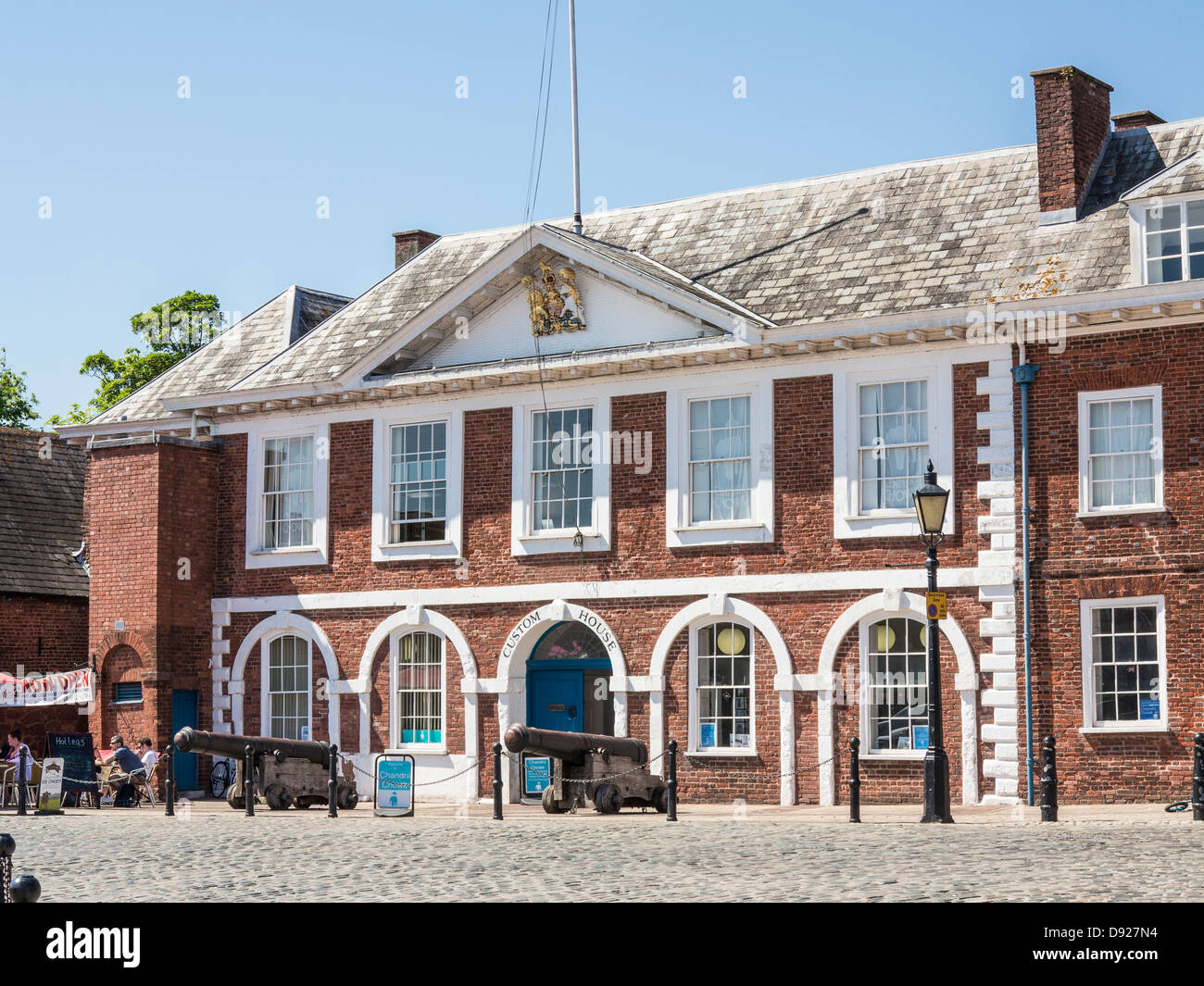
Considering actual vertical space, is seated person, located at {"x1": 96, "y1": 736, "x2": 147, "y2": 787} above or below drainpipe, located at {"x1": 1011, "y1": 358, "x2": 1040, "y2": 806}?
below

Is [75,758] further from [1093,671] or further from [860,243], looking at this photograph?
[1093,671]

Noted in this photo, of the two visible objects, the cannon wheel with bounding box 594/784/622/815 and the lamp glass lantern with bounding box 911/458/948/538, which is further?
the cannon wheel with bounding box 594/784/622/815

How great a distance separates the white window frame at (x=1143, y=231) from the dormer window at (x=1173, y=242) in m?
0.01

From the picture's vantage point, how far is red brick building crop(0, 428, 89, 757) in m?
33.3

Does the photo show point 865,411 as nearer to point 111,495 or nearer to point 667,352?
point 667,352

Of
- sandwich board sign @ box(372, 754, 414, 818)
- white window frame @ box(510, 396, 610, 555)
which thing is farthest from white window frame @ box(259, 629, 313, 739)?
sandwich board sign @ box(372, 754, 414, 818)

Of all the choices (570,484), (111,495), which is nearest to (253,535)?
(111,495)

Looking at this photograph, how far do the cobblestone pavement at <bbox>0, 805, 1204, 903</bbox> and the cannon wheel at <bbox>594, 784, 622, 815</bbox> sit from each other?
111 cm

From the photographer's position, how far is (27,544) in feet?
115

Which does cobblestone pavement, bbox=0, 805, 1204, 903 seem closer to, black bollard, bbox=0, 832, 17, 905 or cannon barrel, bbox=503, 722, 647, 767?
cannon barrel, bbox=503, 722, 647, 767

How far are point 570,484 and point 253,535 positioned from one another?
635 cm

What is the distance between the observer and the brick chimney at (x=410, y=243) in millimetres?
34562

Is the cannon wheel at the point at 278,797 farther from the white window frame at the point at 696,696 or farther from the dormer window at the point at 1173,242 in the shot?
the dormer window at the point at 1173,242
